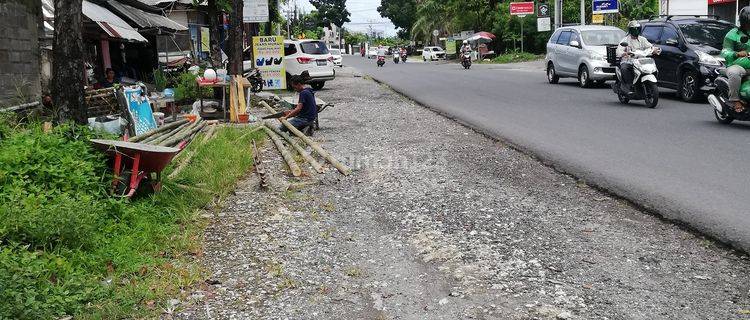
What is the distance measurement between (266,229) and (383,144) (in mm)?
4841

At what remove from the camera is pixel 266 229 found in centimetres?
609

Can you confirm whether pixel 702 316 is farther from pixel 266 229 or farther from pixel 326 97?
pixel 326 97

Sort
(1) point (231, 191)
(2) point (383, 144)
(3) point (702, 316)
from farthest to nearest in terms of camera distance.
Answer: (2) point (383, 144)
(1) point (231, 191)
(3) point (702, 316)

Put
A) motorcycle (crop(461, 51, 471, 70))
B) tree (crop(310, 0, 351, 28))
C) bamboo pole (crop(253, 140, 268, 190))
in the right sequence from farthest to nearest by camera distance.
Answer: tree (crop(310, 0, 351, 28)) → motorcycle (crop(461, 51, 471, 70)) → bamboo pole (crop(253, 140, 268, 190))

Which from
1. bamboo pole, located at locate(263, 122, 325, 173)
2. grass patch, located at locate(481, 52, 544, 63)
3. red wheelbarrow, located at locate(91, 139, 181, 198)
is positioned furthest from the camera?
grass patch, located at locate(481, 52, 544, 63)

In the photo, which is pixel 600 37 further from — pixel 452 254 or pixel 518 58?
pixel 518 58

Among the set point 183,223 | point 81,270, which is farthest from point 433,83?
point 81,270

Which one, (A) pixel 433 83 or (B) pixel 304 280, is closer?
(B) pixel 304 280

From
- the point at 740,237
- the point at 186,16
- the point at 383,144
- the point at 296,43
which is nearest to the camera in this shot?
the point at 740,237

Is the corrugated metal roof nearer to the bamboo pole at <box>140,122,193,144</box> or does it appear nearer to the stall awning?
the stall awning

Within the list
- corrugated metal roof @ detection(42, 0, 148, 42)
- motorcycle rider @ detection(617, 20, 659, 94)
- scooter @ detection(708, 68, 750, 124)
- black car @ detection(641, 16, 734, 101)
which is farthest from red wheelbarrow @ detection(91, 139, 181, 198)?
black car @ detection(641, 16, 734, 101)

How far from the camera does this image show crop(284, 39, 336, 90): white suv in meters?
23.9

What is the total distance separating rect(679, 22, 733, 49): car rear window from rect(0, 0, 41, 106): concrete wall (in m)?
13.0

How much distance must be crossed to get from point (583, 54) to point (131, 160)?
53.9 feet
